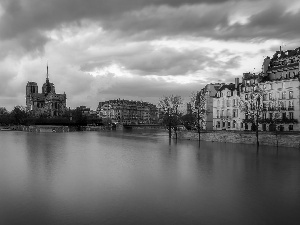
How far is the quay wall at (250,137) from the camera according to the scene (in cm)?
Answer: 6650

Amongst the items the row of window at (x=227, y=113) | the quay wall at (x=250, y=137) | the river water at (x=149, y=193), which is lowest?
the river water at (x=149, y=193)

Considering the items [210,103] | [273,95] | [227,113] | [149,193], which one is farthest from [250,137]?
[149,193]

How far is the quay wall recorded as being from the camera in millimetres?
66500

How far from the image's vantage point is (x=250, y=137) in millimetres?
75875

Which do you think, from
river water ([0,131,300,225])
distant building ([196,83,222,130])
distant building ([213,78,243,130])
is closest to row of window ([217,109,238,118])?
distant building ([213,78,243,130])

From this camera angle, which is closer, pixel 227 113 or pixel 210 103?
pixel 227 113

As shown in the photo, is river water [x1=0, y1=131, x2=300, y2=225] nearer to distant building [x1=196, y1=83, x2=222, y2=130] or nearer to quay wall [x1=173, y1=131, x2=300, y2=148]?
quay wall [x1=173, y1=131, x2=300, y2=148]

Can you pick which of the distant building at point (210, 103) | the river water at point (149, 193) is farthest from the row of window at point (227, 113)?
the river water at point (149, 193)

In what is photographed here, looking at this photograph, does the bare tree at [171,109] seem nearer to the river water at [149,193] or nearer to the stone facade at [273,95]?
the stone facade at [273,95]

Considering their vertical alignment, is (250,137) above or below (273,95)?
below

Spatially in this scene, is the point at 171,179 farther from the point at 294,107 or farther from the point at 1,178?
the point at 294,107

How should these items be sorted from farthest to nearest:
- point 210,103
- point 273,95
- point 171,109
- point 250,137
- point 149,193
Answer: point 210,103, point 171,109, point 273,95, point 250,137, point 149,193

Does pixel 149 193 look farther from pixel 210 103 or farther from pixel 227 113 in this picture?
pixel 210 103

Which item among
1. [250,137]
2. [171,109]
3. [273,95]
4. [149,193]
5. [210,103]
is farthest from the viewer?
[210,103]
